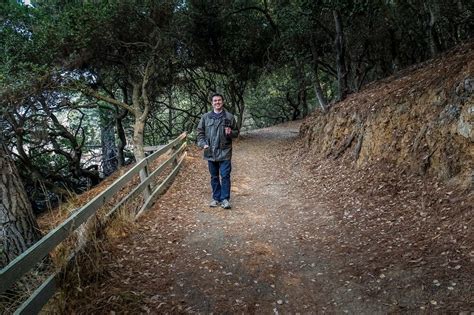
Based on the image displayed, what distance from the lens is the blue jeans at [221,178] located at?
22.9 ft

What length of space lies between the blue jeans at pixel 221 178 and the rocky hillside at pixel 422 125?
9.84ft

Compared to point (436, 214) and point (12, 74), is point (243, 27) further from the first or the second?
point (436, 214)

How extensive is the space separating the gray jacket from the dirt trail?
109cm

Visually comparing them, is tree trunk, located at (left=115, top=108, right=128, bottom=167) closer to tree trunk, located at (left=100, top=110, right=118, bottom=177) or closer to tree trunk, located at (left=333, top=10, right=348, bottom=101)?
tree trunk, located at (left=100, top=110, right=118, bottom=177)

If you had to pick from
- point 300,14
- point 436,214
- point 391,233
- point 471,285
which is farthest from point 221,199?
point 300,14

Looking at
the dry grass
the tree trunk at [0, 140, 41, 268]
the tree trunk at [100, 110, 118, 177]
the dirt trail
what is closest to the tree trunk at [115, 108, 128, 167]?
the tree trunk at [100, 110, 118, 177]

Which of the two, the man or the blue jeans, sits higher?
the man

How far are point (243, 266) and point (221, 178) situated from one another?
8.95 ft

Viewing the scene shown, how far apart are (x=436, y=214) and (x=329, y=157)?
4776mm

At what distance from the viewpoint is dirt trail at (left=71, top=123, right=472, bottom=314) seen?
12.5ft

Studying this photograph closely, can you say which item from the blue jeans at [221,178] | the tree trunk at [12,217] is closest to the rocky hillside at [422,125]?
the blue jeans at [221,178]

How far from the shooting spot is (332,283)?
419 cm

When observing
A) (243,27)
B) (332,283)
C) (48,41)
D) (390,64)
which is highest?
Result: (243,27)

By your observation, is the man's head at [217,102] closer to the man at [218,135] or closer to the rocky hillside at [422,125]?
the man at [218,135]
